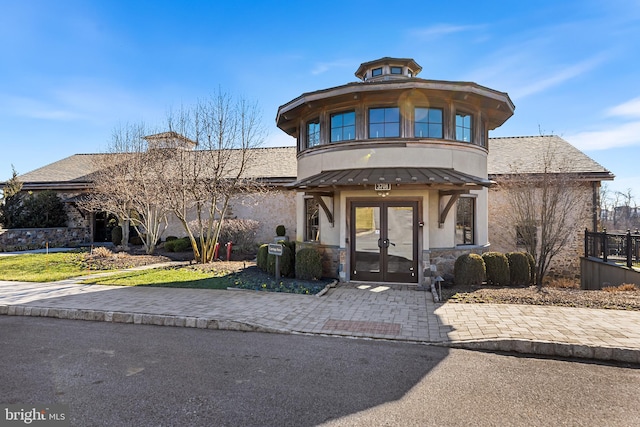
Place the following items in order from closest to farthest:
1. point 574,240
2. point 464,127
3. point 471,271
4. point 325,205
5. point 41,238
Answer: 1. point 471,271
2. point 325,205
3. point 464,127
4. point 574,240
5. point 41,238

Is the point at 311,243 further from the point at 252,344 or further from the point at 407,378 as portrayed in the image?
the point at 407,378

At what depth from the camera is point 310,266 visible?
36.2ft

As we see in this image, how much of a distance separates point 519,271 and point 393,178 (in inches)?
177

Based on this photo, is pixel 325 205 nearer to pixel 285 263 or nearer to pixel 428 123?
pixel 285 263

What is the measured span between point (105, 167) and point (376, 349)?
1905cm

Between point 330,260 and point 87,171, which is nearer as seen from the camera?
point 330,260

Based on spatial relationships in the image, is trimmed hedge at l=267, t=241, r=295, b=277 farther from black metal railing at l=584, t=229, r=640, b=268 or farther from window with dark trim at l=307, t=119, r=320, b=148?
black metal railing at l=584, t=229, r=640, b=268

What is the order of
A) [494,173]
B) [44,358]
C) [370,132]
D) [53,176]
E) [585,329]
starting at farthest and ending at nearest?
[53,176], [494,173], [370,132], [585,329], [44,358]

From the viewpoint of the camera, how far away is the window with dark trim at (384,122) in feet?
36.3

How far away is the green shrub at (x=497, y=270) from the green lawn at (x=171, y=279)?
7303 mm

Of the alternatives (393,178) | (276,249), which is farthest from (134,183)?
(393,178)

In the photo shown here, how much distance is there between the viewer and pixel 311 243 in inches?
490

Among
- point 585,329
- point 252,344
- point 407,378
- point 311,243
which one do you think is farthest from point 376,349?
point 311,243

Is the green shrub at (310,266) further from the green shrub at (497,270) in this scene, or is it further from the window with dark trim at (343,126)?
the green shrub at (497,270)
